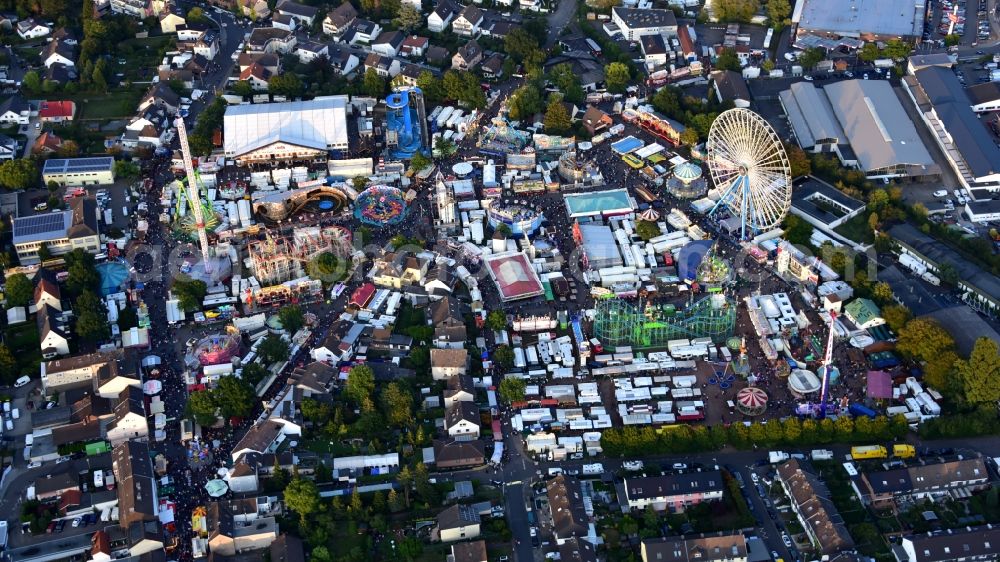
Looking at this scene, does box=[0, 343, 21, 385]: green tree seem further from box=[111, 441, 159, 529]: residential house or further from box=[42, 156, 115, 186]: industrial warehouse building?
box=[42, 156, 115, 186]: industrial warehouse building

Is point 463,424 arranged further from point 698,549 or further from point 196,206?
point 196,206

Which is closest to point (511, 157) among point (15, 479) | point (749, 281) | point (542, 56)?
point (542, 56)

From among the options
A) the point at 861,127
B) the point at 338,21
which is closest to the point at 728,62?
the point at 861,127

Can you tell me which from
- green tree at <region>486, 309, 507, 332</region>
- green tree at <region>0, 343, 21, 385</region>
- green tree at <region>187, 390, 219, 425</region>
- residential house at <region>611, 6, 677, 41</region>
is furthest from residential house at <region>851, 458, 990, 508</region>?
residential house at <region>611, 6, 677, 41</region>

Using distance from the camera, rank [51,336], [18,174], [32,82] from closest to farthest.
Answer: [51,336]
[18,174]
[32,82]

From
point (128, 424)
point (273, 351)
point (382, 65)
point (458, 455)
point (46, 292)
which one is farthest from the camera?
point (382, 65)

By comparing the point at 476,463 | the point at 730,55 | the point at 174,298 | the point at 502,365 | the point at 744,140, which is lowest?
the point at 476,463

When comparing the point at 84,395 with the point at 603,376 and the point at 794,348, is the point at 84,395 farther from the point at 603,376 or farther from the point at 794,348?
the point at 794,348
